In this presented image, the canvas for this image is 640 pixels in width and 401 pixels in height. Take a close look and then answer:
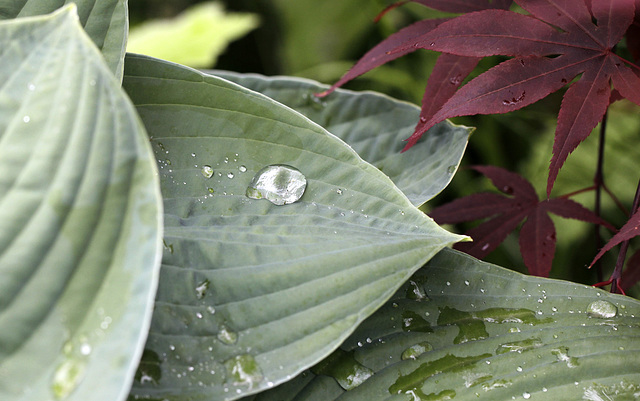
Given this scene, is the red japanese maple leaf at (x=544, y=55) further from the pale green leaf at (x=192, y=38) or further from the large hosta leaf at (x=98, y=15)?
the pale green leaf at (x=192, y=38)

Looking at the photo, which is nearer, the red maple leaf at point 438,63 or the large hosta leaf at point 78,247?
the large hosta leaf at point 78,247

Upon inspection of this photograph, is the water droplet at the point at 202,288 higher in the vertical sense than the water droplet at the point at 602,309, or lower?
lower

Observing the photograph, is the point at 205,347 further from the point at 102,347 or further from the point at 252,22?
the point at 252,22

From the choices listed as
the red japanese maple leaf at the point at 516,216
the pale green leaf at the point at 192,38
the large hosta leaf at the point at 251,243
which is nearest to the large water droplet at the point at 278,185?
the large hosta leaf at the point at 251,243

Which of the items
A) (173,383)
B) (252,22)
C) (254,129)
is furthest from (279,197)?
(252,22)

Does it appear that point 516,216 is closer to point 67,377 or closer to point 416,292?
point 416,292

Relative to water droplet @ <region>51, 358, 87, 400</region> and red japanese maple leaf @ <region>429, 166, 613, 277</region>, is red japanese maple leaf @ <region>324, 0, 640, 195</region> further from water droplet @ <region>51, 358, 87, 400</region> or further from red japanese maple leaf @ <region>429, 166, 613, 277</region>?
water droplet @ <region>51, 358, 87, 400</region>

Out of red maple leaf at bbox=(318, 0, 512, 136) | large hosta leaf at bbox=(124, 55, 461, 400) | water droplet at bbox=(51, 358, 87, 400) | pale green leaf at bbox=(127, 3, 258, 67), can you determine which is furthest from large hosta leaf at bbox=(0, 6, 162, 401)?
pale green leaf at bbox=(127, 3, 258, 67)
